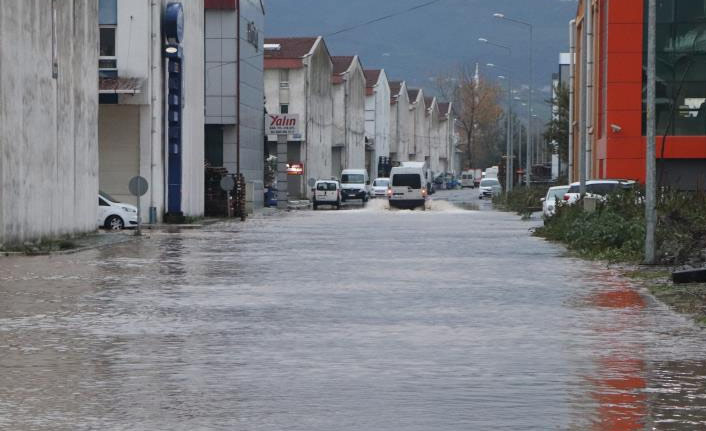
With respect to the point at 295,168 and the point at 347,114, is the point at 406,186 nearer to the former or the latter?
the point at 295,168

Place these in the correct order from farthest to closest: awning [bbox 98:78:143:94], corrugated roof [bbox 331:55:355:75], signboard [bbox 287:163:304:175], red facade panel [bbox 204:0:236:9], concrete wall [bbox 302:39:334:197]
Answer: corrugated roof [bbox 331:55:355:75], concrete wall [bbox 302:39:334:197], signboard [bbox 287:163:304:175], red facade panel [bbox 204:0:236:9], awning [bbox 98:78:143:94]

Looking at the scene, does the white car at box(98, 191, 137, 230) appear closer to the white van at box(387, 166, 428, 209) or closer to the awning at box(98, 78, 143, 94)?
the awning at box(98, 78, 143, 94)

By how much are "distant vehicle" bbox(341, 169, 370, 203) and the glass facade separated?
31.2 metres

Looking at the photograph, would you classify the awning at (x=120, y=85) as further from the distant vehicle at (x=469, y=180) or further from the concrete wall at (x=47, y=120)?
the distant vehicle at (x=469, y=180)

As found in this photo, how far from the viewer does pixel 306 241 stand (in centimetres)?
4016

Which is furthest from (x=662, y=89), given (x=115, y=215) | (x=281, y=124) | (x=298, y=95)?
(x=298, y=95)

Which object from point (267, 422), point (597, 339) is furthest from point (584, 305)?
point (267, 422)

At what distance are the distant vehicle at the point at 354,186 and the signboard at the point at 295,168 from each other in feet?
19.0

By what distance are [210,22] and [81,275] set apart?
5005cm

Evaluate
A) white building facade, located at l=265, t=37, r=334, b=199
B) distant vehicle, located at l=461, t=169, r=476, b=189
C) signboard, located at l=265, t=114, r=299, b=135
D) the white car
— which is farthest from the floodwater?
distant vehicle, located at l=461, t=169, r=476, b=189

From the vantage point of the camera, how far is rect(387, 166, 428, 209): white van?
79.8 meters

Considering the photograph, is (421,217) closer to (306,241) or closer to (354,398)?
(306,241)

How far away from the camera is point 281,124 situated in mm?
85938

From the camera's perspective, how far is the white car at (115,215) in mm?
48719
